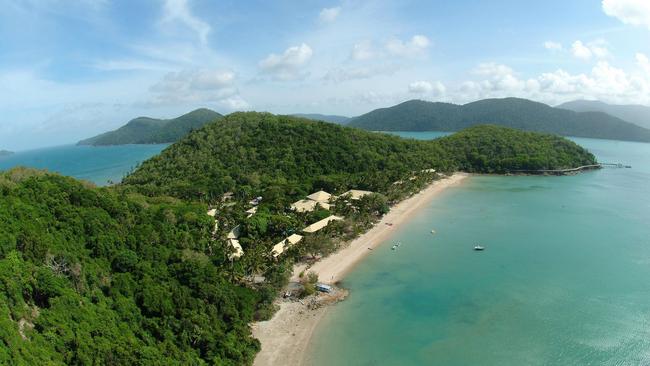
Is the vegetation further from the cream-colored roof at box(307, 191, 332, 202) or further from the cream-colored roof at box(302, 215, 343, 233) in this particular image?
the cream-colored roof at box(302, 215, 343, 233)

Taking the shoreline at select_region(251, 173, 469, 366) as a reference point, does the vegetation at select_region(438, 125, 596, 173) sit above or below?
above

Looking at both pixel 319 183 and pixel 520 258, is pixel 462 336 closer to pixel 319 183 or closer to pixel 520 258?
pixel 520 258

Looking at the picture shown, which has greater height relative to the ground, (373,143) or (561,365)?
(373,143)

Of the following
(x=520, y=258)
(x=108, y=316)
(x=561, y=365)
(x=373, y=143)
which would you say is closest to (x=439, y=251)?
(x=520, y=258)

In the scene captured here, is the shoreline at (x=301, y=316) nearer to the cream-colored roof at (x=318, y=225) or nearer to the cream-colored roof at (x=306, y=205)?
the cream-colored roof at (x=318, y=225)

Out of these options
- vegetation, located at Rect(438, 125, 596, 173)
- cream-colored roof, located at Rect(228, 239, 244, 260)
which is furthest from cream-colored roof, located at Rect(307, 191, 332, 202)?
vegetation, located at Rect(438, 125, 596, 173)

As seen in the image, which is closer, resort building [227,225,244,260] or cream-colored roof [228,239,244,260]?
cream-colored roof [228,239,244,260]

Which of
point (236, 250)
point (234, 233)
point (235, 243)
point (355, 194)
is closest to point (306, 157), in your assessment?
point (355, 194)
